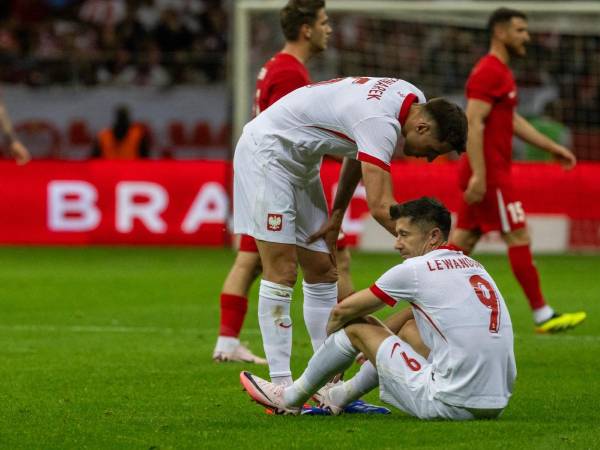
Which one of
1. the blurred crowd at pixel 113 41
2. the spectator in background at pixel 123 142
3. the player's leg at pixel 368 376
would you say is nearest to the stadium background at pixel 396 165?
the spectator in background at pixel 123 142

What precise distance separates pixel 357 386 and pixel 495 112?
15.0 feet

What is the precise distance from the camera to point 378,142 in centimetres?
638

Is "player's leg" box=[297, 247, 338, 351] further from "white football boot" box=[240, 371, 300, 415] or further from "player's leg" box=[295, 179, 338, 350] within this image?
"white football boot" box=[240, 371, 300, 415]

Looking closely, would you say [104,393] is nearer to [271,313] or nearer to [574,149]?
[271,313]

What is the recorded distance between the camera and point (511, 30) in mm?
10664

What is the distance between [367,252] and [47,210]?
3.94 metres

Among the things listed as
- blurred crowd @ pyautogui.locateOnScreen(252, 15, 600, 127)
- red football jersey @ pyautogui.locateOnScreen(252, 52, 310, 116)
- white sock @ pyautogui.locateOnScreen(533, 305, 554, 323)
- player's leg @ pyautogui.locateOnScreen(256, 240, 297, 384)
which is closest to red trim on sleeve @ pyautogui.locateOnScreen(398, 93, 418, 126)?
player's leg @ pyautogui.locateOnScreen(256, 240, 297, 384)

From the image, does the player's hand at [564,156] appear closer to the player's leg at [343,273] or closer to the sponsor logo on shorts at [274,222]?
the player's leg at [343,273]

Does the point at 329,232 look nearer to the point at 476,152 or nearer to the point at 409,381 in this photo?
the point at 409,381

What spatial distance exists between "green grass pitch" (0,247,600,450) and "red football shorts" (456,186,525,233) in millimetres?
795

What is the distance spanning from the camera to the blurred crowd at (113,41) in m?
23.4

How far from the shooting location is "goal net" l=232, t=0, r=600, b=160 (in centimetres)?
1759

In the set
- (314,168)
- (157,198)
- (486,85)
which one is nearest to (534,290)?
(486,85)

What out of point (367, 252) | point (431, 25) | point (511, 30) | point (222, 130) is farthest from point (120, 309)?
→ point (222, 130)
